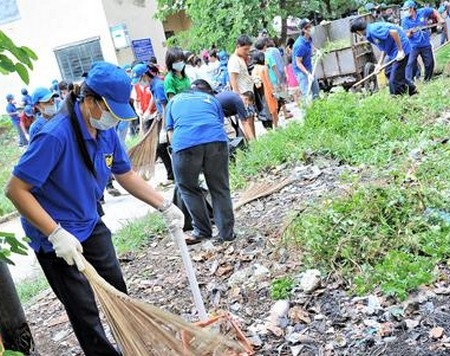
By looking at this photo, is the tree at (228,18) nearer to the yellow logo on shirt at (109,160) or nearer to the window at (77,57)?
the window at (77,57)

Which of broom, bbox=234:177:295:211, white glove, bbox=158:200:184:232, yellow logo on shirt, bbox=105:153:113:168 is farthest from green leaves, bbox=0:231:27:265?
broom, bbox=234:177:295:211

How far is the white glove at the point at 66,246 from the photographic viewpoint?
2.58 meters

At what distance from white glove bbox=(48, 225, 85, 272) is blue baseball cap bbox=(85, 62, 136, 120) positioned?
23.3 inches

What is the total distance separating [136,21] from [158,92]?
38.3ft

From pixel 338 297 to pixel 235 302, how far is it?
71 centimetres

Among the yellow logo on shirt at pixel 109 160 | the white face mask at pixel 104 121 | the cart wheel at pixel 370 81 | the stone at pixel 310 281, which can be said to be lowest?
the cart wheel at pixel 370 81

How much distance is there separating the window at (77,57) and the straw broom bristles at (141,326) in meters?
15.8

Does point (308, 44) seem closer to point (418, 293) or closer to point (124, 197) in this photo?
point (124, 197)

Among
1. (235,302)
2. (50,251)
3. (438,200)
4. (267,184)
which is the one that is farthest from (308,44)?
(50,251)

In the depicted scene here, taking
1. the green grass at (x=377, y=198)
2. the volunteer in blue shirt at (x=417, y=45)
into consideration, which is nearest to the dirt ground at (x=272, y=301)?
the green grass at (x=377, y=198)

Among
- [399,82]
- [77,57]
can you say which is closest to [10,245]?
[399,82]

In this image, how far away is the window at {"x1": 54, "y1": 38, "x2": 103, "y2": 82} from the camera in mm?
17438

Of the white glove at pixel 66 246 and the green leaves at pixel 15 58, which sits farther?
the white glove at pixel 66 246

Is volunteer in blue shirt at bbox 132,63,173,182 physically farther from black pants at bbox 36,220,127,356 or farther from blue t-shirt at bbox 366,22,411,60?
black pants at bbox 36,220,127,356
